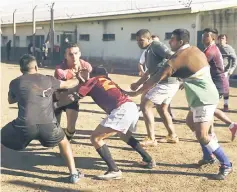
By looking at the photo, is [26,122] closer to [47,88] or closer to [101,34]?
[47,88]

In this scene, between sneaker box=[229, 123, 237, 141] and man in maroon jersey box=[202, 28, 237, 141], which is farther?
sneaker box=[229, 123, 237, 141]

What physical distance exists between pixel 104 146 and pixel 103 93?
2.18ft

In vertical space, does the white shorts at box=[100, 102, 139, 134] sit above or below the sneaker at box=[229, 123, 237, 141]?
above

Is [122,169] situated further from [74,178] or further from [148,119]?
[148,119]

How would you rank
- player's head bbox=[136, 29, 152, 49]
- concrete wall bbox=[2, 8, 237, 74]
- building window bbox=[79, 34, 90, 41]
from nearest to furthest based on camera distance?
player's head bbox=[136, 29, 152, 49] → concrete wall bbox=[2, 8, 237, 74] → building window bbox=[79, 34, 90, 41]

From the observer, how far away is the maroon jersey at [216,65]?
6.51 m

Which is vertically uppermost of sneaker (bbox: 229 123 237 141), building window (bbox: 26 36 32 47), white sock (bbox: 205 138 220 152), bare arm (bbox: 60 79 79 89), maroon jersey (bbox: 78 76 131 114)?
building window (bbox: 26 36 32 47)

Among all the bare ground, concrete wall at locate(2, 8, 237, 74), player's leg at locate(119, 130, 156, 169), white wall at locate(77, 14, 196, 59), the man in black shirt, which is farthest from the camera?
white wall at locate(77, 14, 196, 59)

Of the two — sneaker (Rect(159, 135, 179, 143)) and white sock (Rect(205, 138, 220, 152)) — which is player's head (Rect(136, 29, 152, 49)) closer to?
sneaker (Rect(159, 135, 179, 143))

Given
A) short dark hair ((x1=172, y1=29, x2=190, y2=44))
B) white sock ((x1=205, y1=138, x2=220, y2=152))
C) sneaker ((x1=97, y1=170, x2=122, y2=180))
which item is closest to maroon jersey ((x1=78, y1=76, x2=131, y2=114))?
sneaker ((x1=97, y1=170, x2=122, y2=180))

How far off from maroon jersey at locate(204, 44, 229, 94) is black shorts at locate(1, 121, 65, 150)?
2.96 metres

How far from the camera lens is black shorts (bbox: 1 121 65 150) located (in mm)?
4668

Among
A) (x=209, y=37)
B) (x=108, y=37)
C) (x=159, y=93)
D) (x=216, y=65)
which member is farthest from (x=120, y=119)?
(x=108, y=37)

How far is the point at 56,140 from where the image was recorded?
4.80 metres
